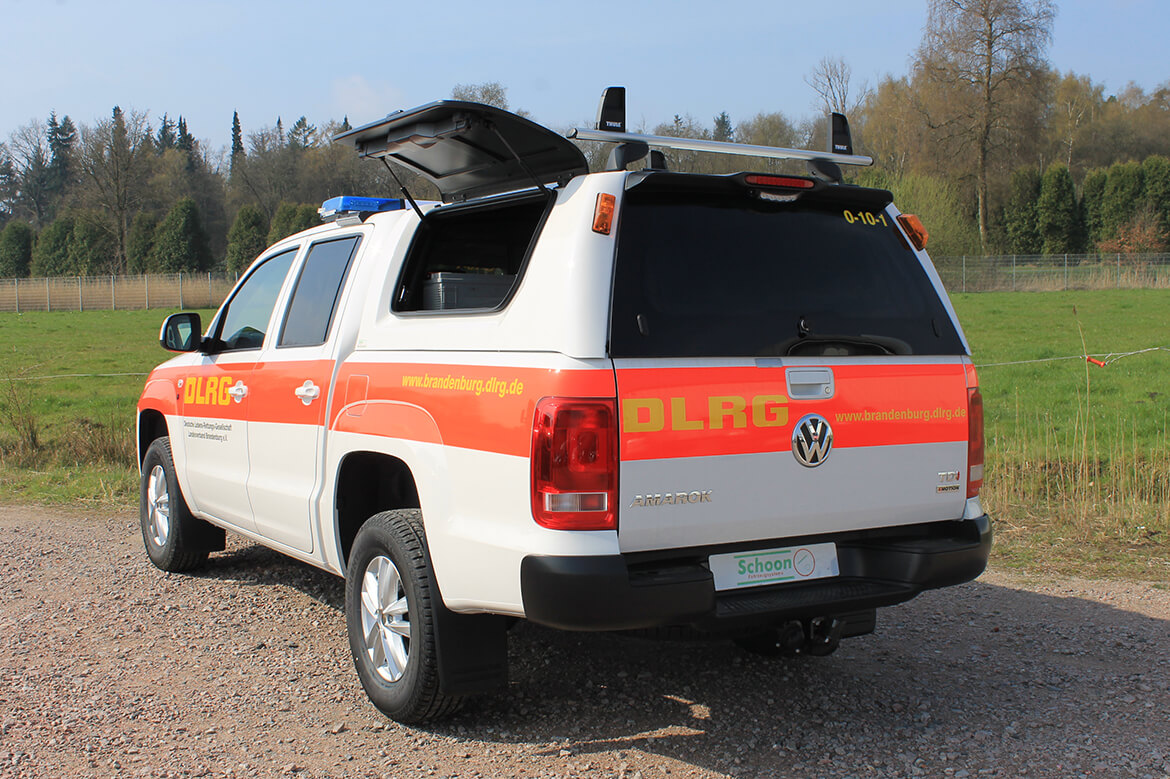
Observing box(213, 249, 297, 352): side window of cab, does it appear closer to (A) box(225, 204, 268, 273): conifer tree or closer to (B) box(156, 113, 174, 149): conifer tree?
(A) box(225, 204, 268, 273): conifer tree

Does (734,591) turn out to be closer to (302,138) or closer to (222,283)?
(222,283)

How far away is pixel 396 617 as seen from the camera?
4.04 m

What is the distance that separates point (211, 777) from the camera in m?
3.60

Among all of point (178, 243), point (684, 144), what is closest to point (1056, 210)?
point (178, 243)

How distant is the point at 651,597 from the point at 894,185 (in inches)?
1833

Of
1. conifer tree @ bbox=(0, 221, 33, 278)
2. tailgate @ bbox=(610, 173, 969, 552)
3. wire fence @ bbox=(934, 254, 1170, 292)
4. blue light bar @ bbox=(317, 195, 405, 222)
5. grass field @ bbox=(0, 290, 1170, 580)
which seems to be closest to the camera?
tailgate @ bbox=(610, 173, 969, 552)

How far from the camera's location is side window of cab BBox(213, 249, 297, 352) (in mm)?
5367

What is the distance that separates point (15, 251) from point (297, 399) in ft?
208

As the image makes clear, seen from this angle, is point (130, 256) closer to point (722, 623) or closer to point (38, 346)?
point (38, 346)

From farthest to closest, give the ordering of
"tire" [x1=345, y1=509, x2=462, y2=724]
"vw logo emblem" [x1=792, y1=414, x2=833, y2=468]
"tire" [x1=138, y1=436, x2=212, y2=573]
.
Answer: "tire" [x1=138, y1=436, x2=212, y2=573], "tire" [x1=345, y1=509, x2=462, y2=724], "vw logo emblem" [x1=792, y1=414, x2=833, y2=468]

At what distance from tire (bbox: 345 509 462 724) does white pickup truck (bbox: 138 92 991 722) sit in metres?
0.01

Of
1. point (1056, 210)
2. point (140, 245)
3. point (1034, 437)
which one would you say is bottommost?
point (1034, 437)

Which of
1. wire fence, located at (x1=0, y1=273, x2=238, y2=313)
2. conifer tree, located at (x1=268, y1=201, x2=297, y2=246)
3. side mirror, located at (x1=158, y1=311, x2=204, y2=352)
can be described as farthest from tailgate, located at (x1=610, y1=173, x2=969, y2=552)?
conifer tree, located at (x1=268, y1=201, x2=297, y2=246)

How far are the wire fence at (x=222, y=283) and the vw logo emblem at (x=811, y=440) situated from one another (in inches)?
1759
